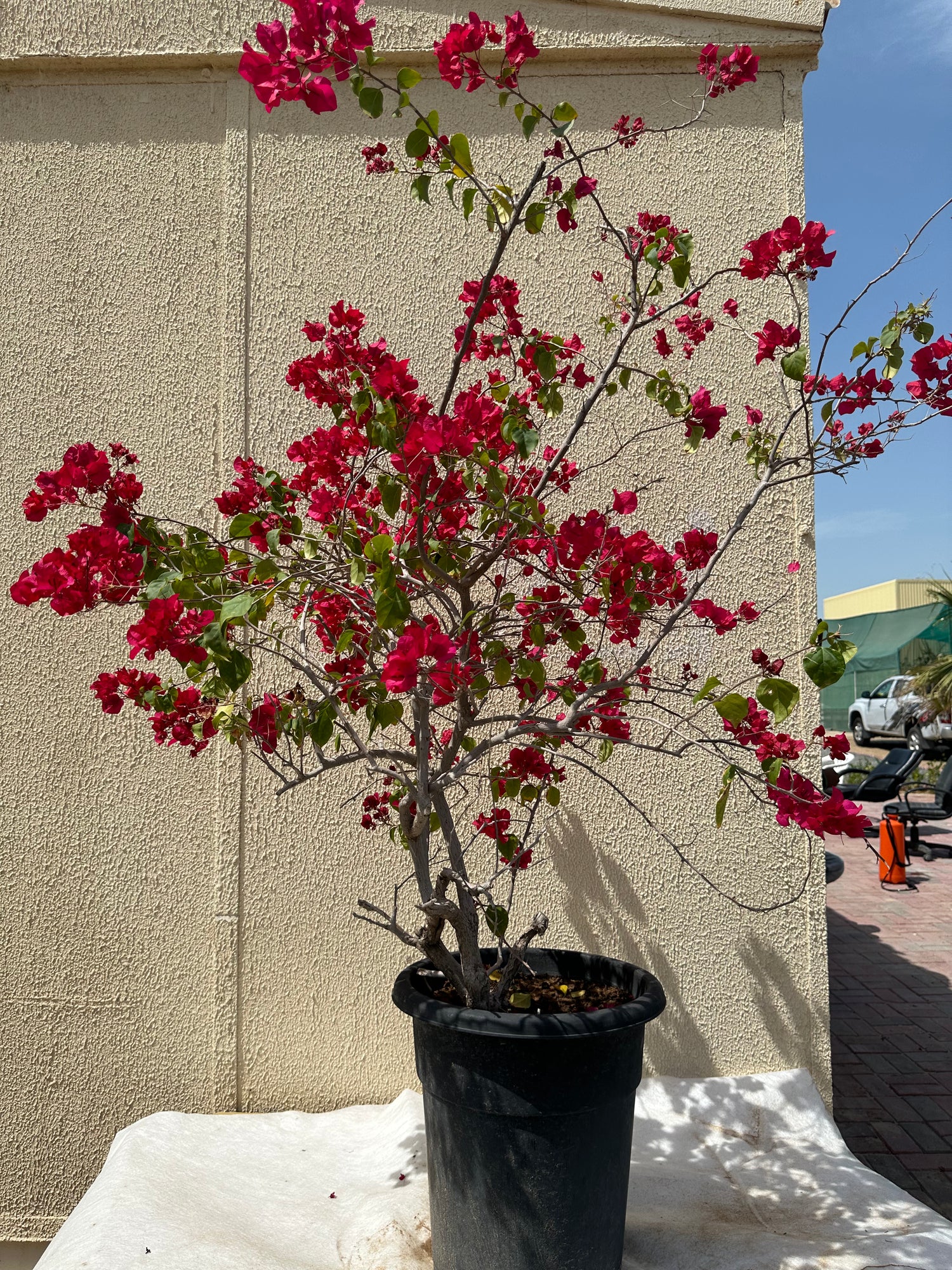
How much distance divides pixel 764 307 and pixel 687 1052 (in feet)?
7.21

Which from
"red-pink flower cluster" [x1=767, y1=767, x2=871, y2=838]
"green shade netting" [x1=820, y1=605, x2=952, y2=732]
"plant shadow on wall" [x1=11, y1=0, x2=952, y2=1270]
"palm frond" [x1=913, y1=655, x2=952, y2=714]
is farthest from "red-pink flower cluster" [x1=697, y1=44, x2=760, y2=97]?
"green shade netting" [x1=820, y1=605, x2=952, y2=732]

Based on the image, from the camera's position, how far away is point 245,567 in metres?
1.62

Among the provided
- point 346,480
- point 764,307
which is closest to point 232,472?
point 346,480

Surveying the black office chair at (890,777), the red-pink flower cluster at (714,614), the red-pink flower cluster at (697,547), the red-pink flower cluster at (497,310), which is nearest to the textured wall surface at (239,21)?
the red-pink flower cluster at (497,310)

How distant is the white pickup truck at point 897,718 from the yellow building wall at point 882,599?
1343 cm

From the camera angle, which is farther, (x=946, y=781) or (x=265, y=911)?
(x=946, y=781)

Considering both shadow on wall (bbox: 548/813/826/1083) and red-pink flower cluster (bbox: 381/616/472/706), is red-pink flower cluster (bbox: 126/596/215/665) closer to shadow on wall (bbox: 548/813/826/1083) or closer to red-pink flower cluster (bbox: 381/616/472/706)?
red-pink flower cluster (bbox: 381/616/472/706)

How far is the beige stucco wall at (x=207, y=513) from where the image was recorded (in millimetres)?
2621

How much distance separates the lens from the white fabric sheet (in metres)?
1.94

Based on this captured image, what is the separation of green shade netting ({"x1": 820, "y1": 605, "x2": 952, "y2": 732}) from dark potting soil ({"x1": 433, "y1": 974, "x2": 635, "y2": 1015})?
1318cm

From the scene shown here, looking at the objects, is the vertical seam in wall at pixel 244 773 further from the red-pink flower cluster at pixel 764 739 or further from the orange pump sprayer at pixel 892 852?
the orange pump sprayer at pixel 892 852

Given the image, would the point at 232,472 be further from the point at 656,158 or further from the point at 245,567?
the point at 656,158

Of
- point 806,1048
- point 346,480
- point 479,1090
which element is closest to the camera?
point 479,1090

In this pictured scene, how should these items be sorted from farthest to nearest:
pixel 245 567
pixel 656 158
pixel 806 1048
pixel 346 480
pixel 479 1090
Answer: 1. pixel 656 158
2. pixel 806 1048
3. pixel 346 480
4. pixel 479 1090
5. pixel 245 567
